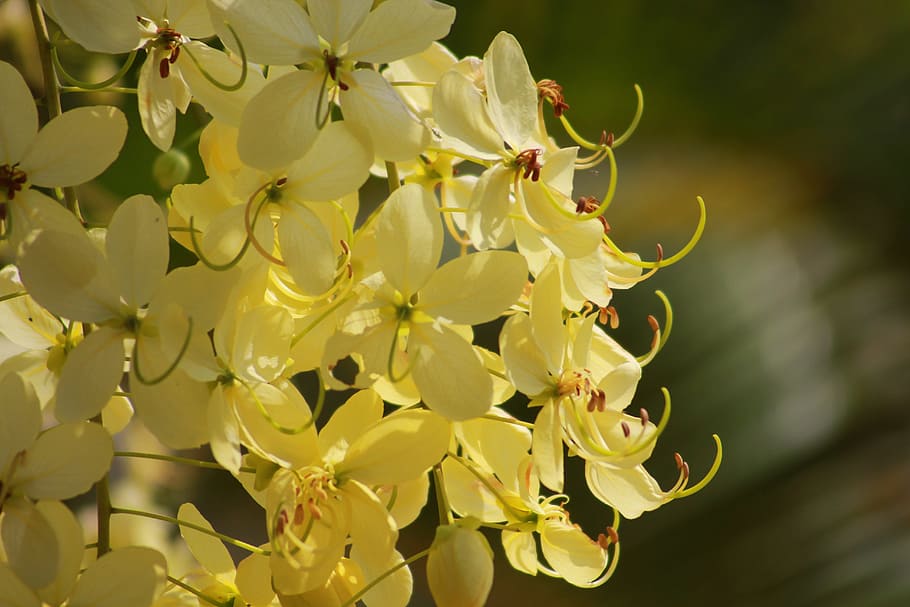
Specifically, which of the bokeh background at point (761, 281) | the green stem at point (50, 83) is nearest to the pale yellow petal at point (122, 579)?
the green stem at point (50, 83)

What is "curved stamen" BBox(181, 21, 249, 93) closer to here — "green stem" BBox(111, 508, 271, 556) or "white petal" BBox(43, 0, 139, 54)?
"white petal" BBox(43, 0, 139, 54)

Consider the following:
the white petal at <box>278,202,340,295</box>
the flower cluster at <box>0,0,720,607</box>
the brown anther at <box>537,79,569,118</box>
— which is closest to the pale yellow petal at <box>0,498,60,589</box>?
the flower cluster at <box>0,0,720,607</box>

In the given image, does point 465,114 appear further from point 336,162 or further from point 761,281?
point 761,281

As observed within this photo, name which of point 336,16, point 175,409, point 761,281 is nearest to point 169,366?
point 175,409

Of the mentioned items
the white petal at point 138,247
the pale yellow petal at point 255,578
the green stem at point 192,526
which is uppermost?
the white petal at point 138,247

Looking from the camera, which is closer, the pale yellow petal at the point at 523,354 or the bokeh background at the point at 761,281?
the pale yellow petal at the point at 523,354

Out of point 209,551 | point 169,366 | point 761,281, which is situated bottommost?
point 761,281

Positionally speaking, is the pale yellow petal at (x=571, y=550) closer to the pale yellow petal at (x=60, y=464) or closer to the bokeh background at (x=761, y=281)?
the pale yellow petal at (x=60, y=464)
